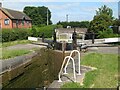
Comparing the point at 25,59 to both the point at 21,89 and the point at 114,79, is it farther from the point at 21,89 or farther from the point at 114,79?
the point at 114,79

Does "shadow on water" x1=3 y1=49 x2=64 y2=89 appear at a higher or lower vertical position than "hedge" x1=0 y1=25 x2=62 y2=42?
lower

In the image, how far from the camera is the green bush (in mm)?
33344

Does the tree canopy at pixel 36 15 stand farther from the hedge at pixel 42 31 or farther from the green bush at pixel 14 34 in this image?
the green bush at pixel 14 34

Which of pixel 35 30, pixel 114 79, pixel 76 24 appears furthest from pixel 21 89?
pixel 76 24

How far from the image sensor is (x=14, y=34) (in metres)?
35.5

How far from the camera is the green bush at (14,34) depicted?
3334 centimetres

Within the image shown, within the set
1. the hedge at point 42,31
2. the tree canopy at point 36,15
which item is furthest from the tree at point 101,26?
the tree canopy at point 36,15

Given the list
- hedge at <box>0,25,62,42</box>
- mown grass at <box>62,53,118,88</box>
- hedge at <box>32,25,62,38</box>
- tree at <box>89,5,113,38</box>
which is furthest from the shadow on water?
hedge at <box>32,25,62,38</box>

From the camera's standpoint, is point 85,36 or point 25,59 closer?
point 25,59

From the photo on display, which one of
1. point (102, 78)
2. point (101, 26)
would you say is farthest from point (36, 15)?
point (102, 78)

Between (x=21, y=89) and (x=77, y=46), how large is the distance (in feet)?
42.4

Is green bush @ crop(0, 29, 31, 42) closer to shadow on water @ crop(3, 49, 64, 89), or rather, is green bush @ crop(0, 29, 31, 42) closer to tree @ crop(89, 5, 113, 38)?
tree @ crop(89, 5, 113, 38)

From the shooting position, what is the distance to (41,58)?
67.9 feet

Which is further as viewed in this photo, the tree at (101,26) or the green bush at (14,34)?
the tree at (101,26)
